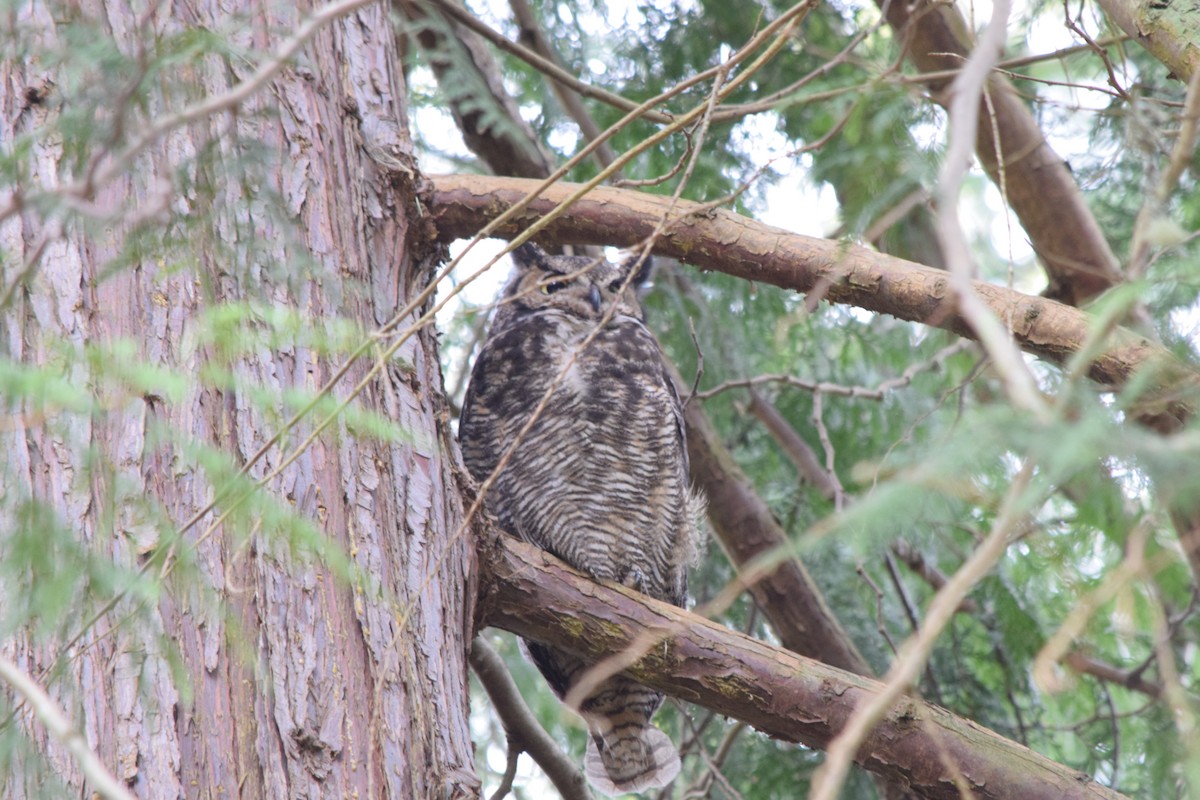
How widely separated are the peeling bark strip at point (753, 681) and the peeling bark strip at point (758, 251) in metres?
0.71

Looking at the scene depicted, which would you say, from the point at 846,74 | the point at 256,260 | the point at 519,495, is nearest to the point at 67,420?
the point at 256,260

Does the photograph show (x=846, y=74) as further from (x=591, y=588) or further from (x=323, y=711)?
(x=323, y=711)

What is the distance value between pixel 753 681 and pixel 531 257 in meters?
1.84

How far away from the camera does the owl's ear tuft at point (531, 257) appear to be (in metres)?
3.74

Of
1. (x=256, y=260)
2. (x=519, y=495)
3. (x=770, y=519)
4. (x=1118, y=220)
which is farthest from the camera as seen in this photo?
(x=1118, y=220)

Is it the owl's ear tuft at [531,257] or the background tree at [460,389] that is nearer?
the background tree at [460,389]

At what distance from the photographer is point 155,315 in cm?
184

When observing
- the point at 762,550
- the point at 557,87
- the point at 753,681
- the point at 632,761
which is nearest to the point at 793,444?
the point at 762,550

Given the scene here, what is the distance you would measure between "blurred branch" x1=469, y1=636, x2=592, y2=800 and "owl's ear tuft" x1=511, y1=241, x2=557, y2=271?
52.9 inches

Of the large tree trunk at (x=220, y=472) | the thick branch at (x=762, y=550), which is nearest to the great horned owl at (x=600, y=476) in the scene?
the thick branch at (x=762, y=550)

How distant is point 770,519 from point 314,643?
1.98 meters

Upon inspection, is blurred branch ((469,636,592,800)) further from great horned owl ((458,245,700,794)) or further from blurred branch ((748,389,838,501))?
blurred branch ((748,389,838,501))

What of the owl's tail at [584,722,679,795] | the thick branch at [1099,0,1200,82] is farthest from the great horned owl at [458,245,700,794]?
the thick branch at [1099,0,1200,82]

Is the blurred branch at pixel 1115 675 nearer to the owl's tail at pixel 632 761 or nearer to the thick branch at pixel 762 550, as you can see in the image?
the thick branch at pixel 762 550
